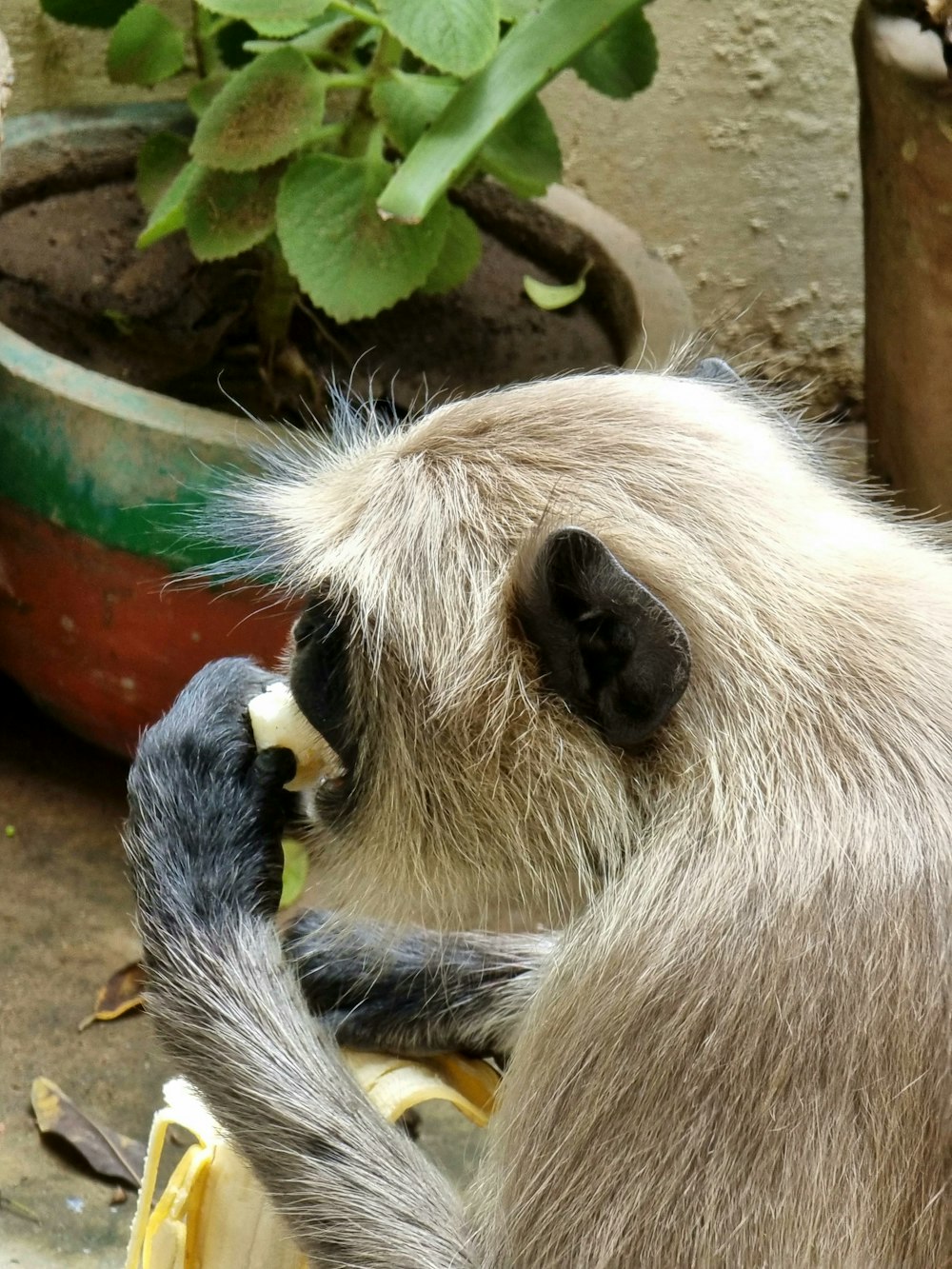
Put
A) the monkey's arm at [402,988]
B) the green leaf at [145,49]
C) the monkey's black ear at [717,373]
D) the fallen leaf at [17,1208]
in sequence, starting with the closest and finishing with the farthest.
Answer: the monkey's black ear at [717,373]
the monkey's arm at [402,988]
the fallen leaf at [17,1208]
the green leaf at [145,49]

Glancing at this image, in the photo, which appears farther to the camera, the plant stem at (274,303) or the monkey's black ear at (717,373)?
the plant stem at (274,303)

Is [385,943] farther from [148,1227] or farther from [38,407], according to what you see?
[38,407]

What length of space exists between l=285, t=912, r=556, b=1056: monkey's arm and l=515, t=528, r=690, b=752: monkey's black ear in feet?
2.32

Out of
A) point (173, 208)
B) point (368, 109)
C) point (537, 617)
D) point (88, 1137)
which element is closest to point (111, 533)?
point (173, 208)

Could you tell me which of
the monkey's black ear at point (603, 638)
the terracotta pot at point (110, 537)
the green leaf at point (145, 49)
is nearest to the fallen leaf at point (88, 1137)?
the terracotta pot at point (110, 537)

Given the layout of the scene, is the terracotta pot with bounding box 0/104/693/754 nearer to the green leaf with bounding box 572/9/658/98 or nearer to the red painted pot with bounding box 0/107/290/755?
the red painted pot with bounding box 0/107/290/755

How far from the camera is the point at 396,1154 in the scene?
192 centimetres

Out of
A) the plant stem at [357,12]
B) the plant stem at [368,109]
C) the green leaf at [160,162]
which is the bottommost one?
the green leaf at [160,162]

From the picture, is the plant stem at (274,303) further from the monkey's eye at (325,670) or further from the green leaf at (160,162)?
the monkey's eye at (325,670)

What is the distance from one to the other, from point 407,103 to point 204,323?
0.92 m

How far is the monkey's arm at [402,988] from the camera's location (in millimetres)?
2391

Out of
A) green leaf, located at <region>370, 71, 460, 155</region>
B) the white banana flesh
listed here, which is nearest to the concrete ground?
the white banana flesh

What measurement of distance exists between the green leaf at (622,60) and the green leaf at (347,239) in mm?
596

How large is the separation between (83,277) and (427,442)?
2289 millimetres
